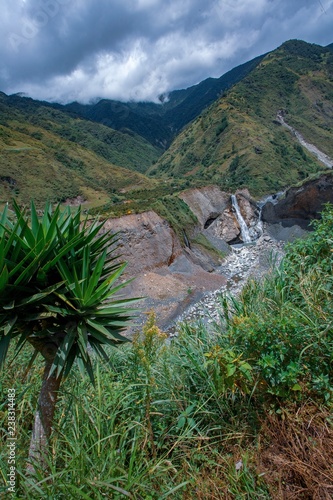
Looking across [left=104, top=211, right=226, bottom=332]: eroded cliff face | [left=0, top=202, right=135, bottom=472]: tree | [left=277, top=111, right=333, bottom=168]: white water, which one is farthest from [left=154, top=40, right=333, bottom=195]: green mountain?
[left=0, top=202, right=135, bottom=472]: tree

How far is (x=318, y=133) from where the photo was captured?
279ft

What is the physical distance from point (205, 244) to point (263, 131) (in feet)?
207

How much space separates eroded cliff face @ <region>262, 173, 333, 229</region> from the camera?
26.1 m

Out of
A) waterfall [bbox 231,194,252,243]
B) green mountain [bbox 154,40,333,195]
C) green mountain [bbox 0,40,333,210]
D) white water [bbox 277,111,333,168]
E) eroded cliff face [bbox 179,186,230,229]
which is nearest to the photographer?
eroded cliff face [bbox 179,186,230,229]

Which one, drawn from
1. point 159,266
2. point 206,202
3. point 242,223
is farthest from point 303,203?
point 159,266

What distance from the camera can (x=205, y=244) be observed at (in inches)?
1019

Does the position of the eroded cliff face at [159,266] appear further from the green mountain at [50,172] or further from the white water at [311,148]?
the white water at [311,148]

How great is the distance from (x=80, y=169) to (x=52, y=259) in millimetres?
79196

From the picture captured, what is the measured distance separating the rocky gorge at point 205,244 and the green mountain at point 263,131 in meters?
11.7

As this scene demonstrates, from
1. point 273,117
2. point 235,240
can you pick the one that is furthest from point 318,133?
point 235,240

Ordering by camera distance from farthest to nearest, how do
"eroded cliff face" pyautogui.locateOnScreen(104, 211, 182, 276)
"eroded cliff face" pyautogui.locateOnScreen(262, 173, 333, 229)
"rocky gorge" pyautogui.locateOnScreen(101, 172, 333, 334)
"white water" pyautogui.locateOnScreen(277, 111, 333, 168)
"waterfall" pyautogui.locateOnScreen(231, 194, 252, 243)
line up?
"white water" pyautogui.locateOnScreen(277, 111, 333, 168), "waterfall" pyautogui.locateOnScreen(231, 194, 252, 243), "eroded cliff face" pyautogui.locateOnScreen(262, 173, 333, 229), "eroded cliff face" pyautogui.locateOnScreen(104, 211, 182, 276), "rocky gorge" pyautogui.locateOnScreen(101, 172, 333, 334)

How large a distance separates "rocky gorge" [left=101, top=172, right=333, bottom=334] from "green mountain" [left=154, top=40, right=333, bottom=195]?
11.7m

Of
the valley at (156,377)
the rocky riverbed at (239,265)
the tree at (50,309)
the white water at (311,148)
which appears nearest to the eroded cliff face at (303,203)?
the rocky riverbed at (239,265)

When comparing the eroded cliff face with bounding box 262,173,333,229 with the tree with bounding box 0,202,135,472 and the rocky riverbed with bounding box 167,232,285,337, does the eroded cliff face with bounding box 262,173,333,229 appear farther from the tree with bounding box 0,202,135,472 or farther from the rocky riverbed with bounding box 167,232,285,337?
the tree with bounding box 0,202,135,472
